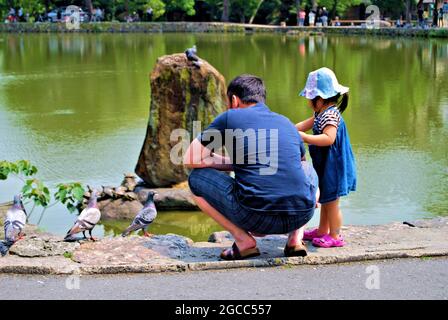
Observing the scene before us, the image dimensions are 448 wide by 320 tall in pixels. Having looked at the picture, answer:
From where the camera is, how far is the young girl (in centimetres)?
465

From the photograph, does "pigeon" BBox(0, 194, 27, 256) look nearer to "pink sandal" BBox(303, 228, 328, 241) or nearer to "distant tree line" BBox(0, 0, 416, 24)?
"pink sandal" BBox(303, 228, 328, 241)

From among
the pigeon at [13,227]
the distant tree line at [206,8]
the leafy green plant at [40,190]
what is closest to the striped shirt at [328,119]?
the pigeon at [13,227]

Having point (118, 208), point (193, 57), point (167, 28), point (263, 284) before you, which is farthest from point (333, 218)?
point (167, 28)

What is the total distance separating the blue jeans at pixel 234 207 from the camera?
427 cm

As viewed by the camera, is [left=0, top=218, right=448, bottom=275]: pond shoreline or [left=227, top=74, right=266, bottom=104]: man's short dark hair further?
[left=227, top=74, right=266, bottom=104]: man's short dark hair

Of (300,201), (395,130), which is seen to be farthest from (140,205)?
(395,130)

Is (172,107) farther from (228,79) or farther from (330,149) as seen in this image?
(228,79)

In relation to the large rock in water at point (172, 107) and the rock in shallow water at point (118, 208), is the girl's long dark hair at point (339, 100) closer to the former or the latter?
the rock in shallow water at point (118, 208)

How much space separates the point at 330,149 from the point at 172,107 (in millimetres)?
4371

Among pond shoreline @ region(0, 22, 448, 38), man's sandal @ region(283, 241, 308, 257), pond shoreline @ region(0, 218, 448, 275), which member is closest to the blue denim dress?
pond shoreline @ region(0, 218, 448, 275)

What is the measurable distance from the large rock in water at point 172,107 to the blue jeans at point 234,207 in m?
4.33

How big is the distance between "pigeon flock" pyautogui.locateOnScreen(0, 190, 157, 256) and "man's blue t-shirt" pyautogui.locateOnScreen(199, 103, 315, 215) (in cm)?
126
